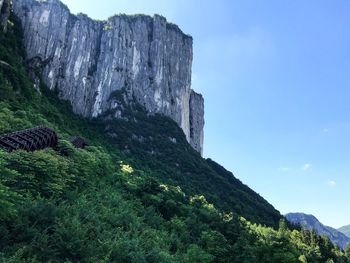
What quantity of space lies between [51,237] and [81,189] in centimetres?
1540

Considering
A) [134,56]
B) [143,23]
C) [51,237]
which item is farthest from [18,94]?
[143,23]

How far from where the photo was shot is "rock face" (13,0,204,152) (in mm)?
135875

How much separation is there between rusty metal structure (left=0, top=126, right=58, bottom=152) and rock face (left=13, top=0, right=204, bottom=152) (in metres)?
87.8

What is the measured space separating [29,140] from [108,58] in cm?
11951

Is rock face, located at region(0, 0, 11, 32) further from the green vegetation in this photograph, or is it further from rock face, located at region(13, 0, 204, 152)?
the green vegetation

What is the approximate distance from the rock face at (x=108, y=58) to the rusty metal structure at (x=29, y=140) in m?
87.8

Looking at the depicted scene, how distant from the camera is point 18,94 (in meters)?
84.6

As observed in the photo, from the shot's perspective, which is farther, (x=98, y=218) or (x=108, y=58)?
(x=108, y=58)

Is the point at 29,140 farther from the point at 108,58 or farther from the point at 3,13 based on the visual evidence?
the point at 108,58

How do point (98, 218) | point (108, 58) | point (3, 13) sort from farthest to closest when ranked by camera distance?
point (108, 58) → point (3, 13) → point (98, 218)

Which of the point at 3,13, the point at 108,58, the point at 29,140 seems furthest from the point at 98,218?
the point at 108,58

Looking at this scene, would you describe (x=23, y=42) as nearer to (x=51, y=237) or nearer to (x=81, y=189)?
(x=81, y=189)

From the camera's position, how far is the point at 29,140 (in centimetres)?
3722

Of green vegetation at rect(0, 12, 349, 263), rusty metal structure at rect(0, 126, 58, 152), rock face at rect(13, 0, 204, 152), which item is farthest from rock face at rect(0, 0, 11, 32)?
rusty metal structure at rect(0, 126, 58, 152)
